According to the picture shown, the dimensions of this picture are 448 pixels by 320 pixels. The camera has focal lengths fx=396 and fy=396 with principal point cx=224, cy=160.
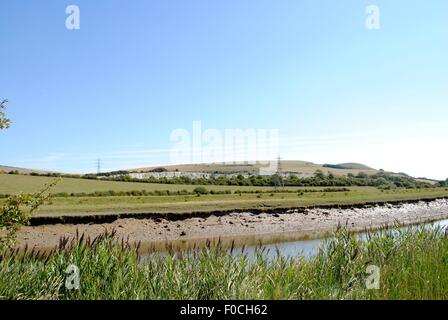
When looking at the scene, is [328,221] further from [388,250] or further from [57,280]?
[57,280]

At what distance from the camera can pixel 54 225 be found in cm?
2972

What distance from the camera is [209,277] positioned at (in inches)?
349

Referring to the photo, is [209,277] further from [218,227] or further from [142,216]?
[218,227]

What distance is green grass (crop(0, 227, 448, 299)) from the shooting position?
26.5 feet

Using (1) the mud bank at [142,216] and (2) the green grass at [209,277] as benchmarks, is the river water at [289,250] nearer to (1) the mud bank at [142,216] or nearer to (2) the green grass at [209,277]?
(2) the green grass at [209,277]

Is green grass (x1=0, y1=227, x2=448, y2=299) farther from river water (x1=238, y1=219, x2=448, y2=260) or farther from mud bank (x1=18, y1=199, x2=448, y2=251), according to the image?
mud bank (x1=18, y1=199, x2=448, y2=251)

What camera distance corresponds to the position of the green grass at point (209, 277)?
8.09 meters

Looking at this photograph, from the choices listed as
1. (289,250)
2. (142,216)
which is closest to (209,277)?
(289,250)

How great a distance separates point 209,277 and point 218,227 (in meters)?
26.7

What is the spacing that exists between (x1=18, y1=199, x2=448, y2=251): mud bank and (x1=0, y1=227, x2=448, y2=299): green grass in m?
14.7

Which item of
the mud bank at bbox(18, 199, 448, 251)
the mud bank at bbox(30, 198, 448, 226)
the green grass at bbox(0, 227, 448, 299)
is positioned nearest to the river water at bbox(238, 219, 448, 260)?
the green grass at bbox(0, 227, 448, 299)

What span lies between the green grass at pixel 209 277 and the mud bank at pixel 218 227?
14689mm
